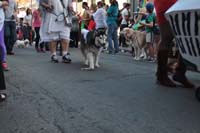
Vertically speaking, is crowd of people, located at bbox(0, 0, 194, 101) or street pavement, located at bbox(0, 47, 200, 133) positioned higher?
crowd of people, located at bbox(0, 0, 194, 101)

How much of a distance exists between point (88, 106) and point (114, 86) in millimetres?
1555

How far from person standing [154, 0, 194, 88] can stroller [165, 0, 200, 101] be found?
0.89 meters

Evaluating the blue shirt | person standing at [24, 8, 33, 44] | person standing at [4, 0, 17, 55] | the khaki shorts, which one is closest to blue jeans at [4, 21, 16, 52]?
person standing at [4, 0, 17, 55]

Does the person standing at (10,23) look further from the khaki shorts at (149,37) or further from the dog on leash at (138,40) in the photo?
the khaki shorts at (149,37)

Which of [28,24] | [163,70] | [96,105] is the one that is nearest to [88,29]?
[163,70]

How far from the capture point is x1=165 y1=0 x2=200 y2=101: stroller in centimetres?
570

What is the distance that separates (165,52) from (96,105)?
1787 mm

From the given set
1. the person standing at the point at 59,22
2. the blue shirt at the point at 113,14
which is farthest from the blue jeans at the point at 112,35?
the person standing at the point at 59,22

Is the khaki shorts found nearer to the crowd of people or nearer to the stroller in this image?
the crowd of people

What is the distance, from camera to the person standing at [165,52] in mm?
7055

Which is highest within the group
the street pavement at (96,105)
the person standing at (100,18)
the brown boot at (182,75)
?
the person standing at (100,18)

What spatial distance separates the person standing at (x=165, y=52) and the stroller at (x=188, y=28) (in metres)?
0.89

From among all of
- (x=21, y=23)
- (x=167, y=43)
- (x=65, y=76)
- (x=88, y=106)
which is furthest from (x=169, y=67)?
(x=21, y=23)

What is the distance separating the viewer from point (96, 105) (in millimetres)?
5930
